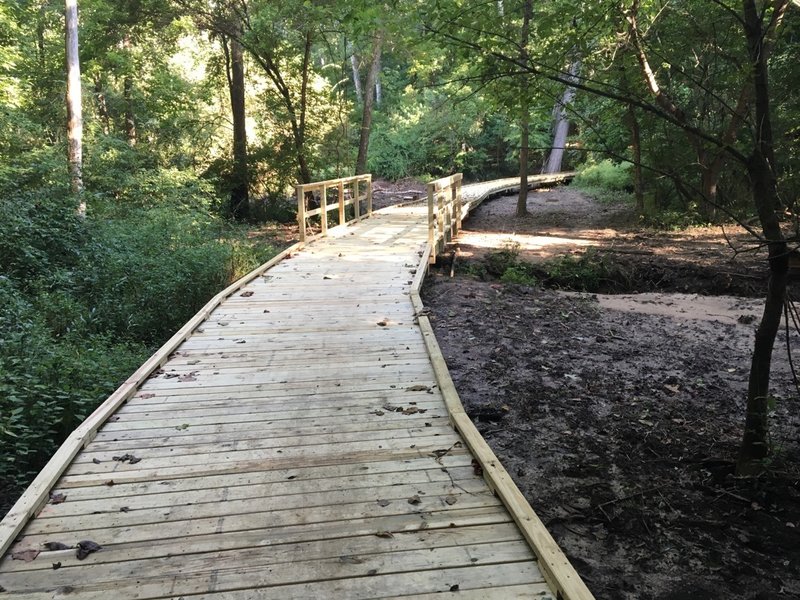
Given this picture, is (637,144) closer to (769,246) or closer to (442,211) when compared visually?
(442,211)

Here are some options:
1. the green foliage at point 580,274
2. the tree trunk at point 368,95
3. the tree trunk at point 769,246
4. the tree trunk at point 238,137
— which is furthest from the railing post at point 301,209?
the tree trunk at point 769,246

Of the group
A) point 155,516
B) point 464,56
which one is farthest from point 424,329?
point 155,516

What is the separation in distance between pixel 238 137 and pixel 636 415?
15272 millimetres

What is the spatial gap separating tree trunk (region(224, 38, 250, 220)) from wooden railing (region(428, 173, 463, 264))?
6978mm

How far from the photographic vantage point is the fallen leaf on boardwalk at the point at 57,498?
2.85 metres

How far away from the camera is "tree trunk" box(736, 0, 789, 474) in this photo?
3.44 metres

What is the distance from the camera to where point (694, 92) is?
13609mm

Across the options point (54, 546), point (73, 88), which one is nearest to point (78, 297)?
point (54, 546)

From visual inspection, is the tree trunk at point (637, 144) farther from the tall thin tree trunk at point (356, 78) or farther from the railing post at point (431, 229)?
the tall thin tree trunk at point (356, 78)

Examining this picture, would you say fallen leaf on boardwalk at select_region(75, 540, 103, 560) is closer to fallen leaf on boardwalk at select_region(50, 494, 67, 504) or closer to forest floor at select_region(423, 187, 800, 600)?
fallen leaf on boardwalk at select_region(50, 494, 67, 504)

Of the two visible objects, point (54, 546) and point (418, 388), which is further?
point (418, 388)

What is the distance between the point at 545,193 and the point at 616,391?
70.3ft

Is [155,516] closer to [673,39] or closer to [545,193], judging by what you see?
[673,39]

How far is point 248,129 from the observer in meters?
18.8
